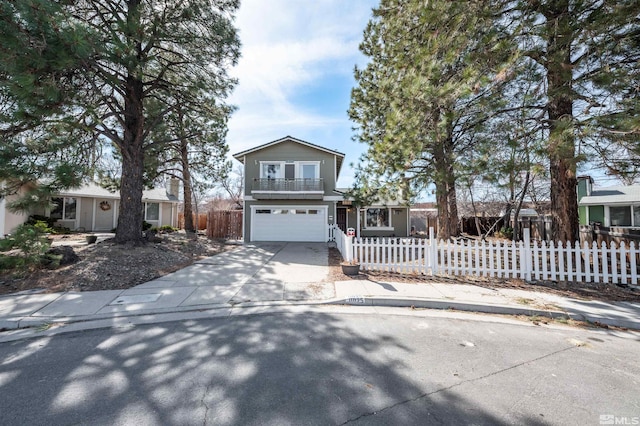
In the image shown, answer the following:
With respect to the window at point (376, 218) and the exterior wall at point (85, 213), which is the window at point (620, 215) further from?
the exterior wall at point (85, 213)

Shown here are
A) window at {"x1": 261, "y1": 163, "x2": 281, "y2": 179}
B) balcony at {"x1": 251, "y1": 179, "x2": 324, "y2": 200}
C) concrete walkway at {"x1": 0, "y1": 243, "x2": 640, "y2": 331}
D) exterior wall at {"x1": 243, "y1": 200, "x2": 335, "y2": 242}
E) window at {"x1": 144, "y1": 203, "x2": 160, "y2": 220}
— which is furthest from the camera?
window at {"x1": 144, "y1": 203, "x2": 160, "y2": 220}

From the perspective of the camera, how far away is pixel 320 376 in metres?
2.83

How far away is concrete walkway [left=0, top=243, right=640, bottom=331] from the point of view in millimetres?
4688

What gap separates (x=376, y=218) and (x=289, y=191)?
7411 mm

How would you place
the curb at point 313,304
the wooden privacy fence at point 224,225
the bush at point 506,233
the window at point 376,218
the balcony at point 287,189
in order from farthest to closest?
the window at point 376,218 → the wooden privacy fence at point 224,225 → the bush at point 506,233 → the balcony at point 287,189 → the curb at point 313,304

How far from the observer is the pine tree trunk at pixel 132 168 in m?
9.24

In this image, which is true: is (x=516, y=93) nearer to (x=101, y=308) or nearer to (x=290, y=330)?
(x=290, y=330)

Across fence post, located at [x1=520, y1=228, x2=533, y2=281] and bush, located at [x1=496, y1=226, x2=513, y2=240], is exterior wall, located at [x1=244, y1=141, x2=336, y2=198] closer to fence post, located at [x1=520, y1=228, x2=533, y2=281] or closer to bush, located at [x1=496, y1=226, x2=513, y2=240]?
fence post, located at [x1=520, y1=228, x2=533, y2=281]

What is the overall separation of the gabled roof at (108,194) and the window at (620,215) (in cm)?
3267

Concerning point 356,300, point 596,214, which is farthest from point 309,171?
point 596,214

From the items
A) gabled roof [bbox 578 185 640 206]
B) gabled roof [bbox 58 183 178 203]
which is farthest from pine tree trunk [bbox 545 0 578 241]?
gabled roof [bbox 58 183 178 203]

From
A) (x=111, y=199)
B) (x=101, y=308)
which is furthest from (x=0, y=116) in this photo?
(x=111, y=199)

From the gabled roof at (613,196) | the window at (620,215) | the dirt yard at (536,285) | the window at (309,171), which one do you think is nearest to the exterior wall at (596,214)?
the window at (620,215)

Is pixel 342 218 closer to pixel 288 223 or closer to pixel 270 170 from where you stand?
pixel 288 223
